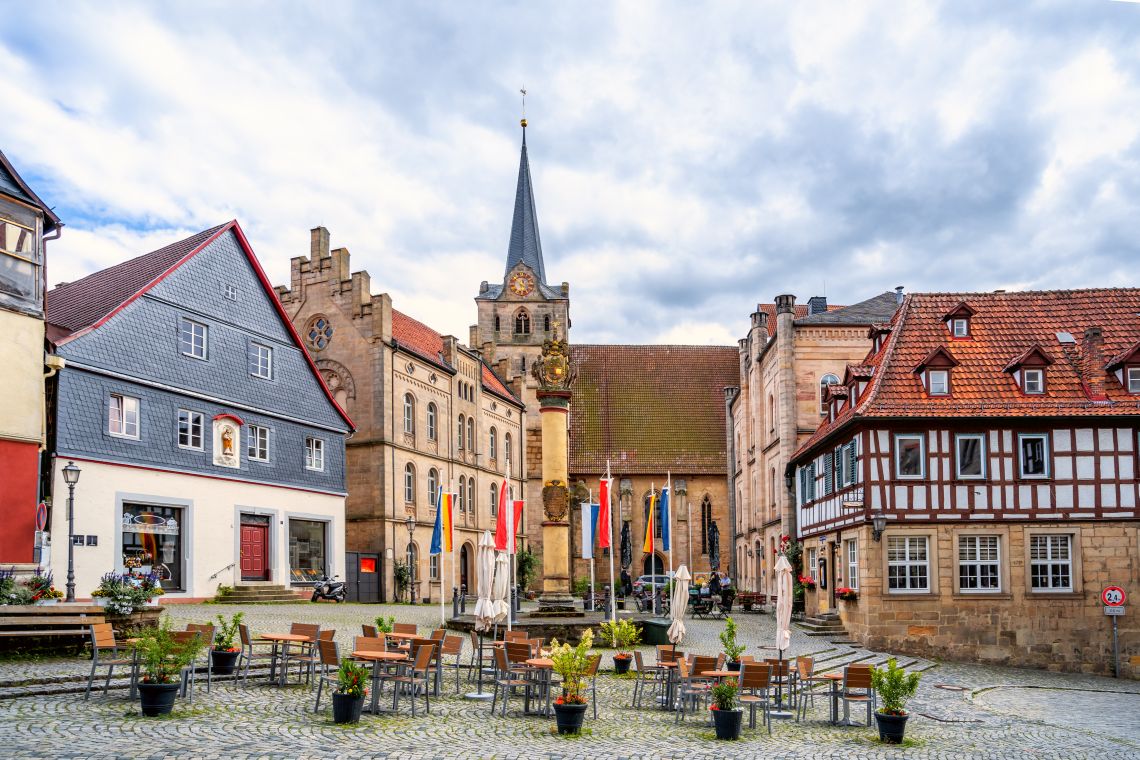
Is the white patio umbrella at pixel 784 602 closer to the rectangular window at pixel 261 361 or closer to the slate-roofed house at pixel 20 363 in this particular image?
the slate-roofed house at pixel 20 363

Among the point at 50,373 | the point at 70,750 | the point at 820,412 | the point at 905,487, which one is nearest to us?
the point at 70,750

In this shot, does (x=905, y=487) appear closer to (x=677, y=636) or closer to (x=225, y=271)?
(x=677, y=636)

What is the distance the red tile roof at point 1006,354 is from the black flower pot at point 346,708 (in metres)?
17.1

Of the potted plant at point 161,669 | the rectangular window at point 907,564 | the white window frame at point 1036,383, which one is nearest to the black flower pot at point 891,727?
the potted plant at point 161,669

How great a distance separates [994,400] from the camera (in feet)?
91.8

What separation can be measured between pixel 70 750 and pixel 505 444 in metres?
44.3

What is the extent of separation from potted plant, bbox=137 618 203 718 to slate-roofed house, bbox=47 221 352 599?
1411cm

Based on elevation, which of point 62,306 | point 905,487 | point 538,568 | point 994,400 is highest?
point 62,306

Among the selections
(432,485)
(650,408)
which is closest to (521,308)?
(650,408)

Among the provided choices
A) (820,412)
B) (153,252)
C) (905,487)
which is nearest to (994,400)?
(905,487)

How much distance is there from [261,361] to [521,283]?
3411 centimetres

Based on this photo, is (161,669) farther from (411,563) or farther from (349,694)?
(411,563)

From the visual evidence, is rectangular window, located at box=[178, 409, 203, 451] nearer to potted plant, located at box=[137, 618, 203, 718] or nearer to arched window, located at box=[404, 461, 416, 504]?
arched window, located at box=[404, 461, 416, 504]

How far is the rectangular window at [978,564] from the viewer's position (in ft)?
89.2
